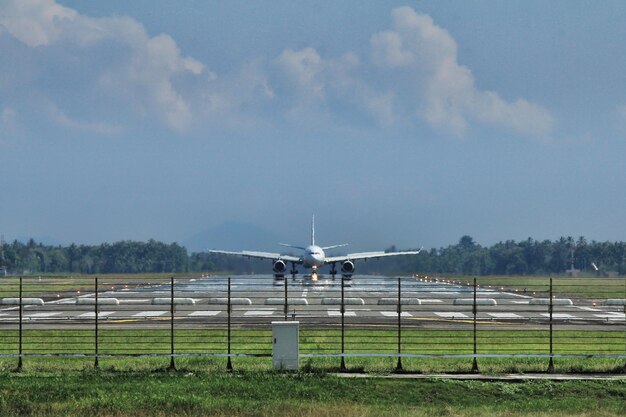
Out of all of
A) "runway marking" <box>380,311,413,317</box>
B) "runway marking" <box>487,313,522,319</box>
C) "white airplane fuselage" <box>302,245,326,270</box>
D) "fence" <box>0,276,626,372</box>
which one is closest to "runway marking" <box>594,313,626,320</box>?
"fence" <box>0,276,626,372</box>

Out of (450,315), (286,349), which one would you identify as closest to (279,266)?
(450,315)

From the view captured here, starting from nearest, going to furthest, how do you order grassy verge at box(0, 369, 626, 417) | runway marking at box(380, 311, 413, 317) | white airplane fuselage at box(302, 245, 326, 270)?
grassy verge at box(0, 369, 626, 417)
runway marking at box(380, 311, 413, 317)
white airplane fuselage at box(302, 245, 326, 270)

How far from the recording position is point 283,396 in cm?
2212

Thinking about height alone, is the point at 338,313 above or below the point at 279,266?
below

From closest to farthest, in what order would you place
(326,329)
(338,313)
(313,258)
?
(326,329) → (338,313) → (313,258)

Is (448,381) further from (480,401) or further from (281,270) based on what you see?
(281,270)

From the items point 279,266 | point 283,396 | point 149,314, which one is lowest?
point 149,314

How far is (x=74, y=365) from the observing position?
28812 millimetres

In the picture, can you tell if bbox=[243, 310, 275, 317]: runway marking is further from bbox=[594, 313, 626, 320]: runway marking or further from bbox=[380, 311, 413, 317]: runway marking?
bbox=[594, 313, 626, 320]: runway marking

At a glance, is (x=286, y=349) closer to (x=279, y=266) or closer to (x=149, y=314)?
(x=149, y=314)

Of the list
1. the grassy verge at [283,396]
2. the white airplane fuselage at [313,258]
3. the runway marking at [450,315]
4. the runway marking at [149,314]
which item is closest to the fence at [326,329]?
the runway marking at [149,314]

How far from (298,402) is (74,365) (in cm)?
1078

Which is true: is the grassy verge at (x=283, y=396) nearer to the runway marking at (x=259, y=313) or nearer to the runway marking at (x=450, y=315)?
the runway marking at (x=450, y=315)

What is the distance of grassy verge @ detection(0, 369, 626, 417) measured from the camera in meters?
20.5
